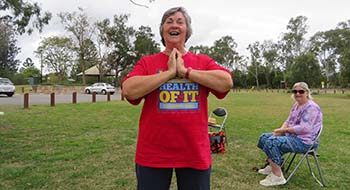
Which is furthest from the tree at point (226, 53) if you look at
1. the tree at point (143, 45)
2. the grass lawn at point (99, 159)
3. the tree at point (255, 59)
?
the grass lawn at point (99, 159)

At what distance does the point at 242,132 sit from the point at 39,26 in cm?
563

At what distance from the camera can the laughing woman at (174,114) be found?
1812 mm

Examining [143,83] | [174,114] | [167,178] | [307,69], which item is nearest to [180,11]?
[143,83]

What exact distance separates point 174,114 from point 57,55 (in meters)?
54.8

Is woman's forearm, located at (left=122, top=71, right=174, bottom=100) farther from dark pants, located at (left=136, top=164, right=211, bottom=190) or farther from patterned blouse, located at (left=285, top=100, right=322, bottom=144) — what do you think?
patterned blouse, located at (left=285, top=100, right=322, bottom=144)

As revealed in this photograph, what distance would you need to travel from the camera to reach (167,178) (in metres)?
1.91

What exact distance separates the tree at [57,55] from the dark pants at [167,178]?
50.8 m

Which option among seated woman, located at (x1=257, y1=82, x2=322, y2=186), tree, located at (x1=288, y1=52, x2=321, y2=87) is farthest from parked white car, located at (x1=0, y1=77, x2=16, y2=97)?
tree, located at (x1=288, y1=52, x2=321, y2=87)

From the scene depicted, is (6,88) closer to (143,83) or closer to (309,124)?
(309,124)

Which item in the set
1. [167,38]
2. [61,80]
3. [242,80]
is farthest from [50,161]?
[242,80]

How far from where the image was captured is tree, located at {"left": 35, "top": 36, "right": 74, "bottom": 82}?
51.2 metres

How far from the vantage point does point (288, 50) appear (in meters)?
64.6

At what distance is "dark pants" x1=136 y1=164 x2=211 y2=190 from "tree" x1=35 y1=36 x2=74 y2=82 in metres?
50.8

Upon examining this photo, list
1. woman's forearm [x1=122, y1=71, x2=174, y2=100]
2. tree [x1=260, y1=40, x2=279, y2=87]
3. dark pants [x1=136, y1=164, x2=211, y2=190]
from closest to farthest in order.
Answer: woman's forearm [x1=122, y1=71, x2=174, y2=100], dark pants [x1=136, y1=164, x2=211, y2=190], tree [x1=260, y1=40, x2=279, y2=87]
